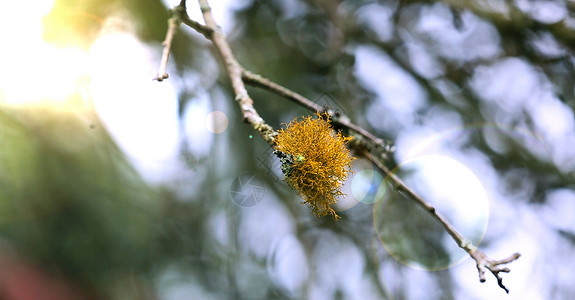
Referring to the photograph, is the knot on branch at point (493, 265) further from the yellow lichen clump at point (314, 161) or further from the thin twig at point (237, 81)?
the thin twig at point (237, 81)

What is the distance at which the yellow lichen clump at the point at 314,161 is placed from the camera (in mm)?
962

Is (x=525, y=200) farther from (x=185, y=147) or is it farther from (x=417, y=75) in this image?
(x=185, y=147)

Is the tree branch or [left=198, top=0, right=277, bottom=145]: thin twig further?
[left=198, top=0, right=277, bottom=145]: thin twig

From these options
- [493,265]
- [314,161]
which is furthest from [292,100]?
[493,265]

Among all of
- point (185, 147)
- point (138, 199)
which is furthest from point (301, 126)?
point (138, 199)
